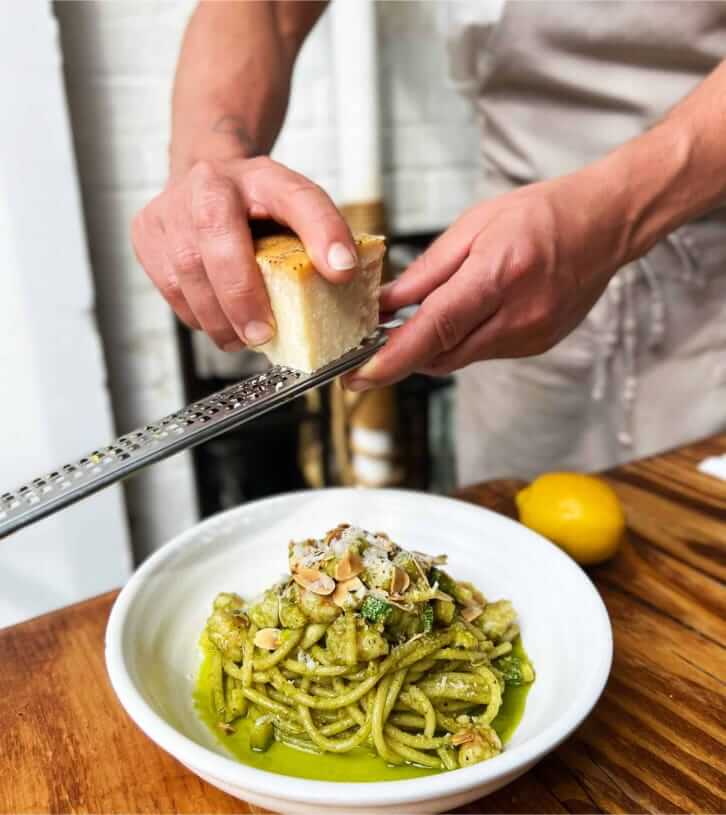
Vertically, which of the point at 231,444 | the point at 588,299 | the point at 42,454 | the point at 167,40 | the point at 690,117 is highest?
the point at 167,40

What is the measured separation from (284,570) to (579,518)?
→ 354 millimetres

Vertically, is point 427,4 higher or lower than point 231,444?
higher

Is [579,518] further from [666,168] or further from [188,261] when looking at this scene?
[188,261]

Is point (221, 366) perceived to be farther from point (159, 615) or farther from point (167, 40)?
point (159, 615)

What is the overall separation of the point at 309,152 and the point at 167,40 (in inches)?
15.0

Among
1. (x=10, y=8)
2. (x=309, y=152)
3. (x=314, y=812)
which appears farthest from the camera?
(x=309, y=152)

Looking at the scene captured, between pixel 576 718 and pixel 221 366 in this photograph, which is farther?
pixel 221 366

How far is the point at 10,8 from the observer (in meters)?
1.32

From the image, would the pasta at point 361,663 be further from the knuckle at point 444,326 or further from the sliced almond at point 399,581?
the knuckle at point 444,326

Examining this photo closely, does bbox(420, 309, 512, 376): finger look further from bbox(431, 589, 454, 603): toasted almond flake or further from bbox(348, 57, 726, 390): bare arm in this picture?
bbox(431, 589, 454, 603): toasted almond flake

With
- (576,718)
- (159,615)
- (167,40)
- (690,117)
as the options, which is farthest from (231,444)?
(576,718)

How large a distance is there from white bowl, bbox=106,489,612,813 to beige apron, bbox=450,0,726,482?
2.17 feet

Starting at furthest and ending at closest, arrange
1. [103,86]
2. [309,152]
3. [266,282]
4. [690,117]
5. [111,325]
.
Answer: [309,152] < [111,325] < [103,86] < [690,117] < [266,282]

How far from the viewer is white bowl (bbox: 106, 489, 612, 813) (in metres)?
0.54
